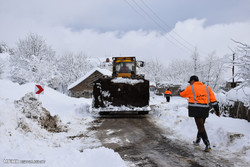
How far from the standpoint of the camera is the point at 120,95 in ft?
30.4

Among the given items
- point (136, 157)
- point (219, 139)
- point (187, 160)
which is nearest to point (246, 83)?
point (219, 139)

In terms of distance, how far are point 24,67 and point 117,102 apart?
25.3m

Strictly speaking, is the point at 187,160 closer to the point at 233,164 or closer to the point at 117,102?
the point at 233,164

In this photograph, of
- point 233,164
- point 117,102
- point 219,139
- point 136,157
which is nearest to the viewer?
point 233,164

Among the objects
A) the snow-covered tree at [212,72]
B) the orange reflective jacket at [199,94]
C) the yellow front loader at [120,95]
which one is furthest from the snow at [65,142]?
the snow-covered tree at [212,72]

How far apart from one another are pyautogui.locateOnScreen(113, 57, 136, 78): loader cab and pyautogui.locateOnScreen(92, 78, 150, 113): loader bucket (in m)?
2.11

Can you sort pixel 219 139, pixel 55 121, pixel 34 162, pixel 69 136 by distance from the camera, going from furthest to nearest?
pixel 55 121
pixel 69 136
pixel 219 139
pixel 34 162

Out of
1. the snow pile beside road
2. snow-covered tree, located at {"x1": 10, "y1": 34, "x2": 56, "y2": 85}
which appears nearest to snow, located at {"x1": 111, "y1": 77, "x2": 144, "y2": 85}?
the snow pile beside road

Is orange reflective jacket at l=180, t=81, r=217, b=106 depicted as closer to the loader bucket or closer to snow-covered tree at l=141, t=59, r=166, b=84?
the loader bucket

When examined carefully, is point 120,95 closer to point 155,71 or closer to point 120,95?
point 120,95

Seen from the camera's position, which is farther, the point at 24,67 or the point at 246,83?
the point at 24,67

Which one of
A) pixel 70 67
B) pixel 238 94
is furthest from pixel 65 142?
pixel 70 67

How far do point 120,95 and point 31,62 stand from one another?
2386cm

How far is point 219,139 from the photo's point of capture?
189 inches
